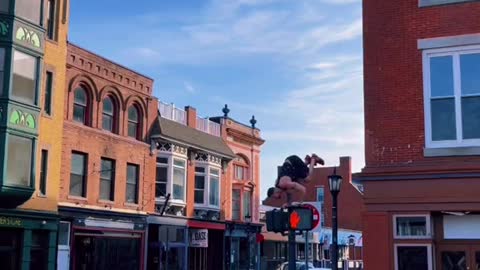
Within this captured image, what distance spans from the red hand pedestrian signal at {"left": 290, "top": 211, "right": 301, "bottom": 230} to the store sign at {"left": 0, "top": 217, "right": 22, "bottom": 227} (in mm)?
16767

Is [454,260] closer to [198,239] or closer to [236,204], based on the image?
[198,239]

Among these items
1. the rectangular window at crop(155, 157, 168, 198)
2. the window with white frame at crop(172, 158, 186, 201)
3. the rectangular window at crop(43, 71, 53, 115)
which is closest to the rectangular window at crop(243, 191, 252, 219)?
the window with white frame at crop(172, 158, 186, 201)

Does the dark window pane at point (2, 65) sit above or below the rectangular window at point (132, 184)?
above

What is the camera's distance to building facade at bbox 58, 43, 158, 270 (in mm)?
28234

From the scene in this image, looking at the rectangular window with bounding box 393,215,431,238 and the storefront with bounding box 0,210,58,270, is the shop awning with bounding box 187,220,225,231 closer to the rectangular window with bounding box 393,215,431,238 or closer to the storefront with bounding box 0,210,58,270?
the storefront with bounding box 0,210,58,270

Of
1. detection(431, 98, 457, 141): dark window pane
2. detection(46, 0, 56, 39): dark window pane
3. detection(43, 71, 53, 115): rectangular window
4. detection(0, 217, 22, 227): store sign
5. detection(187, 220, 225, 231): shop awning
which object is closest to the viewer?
detection(431, 98, 457, 141): dark window pane

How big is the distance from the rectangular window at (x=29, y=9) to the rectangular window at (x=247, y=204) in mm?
19784

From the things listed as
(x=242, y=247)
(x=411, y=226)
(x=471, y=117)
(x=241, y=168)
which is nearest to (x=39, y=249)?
(x=411, y=226)

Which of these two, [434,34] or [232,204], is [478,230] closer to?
[434,34]

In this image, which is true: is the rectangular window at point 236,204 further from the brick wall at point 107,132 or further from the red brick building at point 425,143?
the red brick building at point 425,143

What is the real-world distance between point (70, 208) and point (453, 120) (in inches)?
707

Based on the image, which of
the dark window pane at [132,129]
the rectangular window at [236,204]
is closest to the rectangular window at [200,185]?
the rectangular window at [236,204]

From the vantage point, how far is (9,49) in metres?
24.8

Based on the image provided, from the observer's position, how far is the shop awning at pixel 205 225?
35.6 meters
